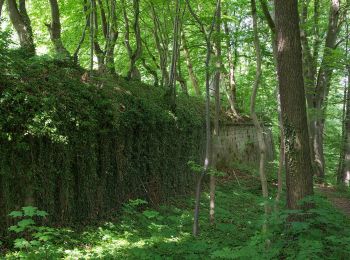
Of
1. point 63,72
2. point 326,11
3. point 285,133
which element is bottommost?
point 285,133

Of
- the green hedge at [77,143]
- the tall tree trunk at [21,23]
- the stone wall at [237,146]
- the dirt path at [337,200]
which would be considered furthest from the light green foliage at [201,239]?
the stone wall at [237,146]

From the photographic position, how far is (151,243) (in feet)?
16.4

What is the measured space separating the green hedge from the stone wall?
180 inches

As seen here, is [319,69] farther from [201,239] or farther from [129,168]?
[201,239]

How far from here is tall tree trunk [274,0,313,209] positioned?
5363 mm

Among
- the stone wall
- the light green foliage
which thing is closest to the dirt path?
the stone wall

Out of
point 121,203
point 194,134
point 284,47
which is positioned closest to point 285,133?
point 284,47

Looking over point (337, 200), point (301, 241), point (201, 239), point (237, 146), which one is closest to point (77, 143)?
point (201, 239)

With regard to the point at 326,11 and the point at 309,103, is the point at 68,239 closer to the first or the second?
the point at 309,103

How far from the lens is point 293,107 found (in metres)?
5.38

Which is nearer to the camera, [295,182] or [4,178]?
[4,178]

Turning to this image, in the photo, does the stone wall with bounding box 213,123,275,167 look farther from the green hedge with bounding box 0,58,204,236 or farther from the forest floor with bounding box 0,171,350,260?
the forest floor with bounding box 0,171,350,260

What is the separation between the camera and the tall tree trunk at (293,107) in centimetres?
536

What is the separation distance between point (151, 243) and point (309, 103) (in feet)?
35.8
